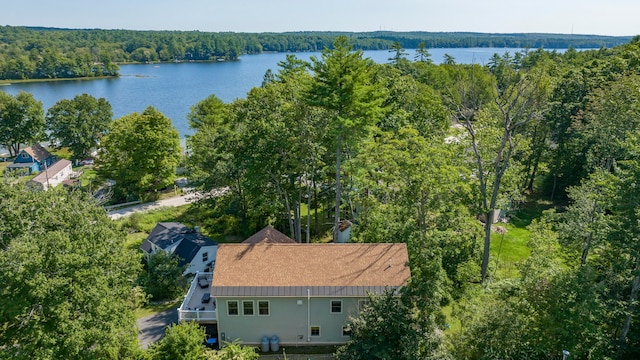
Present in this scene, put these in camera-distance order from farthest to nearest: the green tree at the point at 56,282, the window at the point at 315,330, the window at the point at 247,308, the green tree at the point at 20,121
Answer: the green tree at the point at 20,121, the window at the point at 315,330, the window at the point at 247,308, the green tree at the point at 56,282

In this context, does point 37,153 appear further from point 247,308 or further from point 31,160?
point 247,308

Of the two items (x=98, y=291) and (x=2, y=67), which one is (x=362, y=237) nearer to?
(x=98, y=291)

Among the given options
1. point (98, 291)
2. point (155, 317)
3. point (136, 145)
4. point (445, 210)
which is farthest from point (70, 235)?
point (136, 145)

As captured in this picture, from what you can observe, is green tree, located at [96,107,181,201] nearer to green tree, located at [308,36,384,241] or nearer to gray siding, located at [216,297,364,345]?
green tree, located at [308,36,384,241]

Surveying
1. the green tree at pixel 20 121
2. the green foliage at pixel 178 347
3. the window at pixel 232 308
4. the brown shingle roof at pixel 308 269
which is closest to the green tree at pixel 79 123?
the green tree at pixel 20 121

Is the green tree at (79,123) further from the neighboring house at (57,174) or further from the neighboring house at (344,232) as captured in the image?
the neighboring house at (344,232)

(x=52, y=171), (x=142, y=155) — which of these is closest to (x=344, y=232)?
(x=142, y=155)
